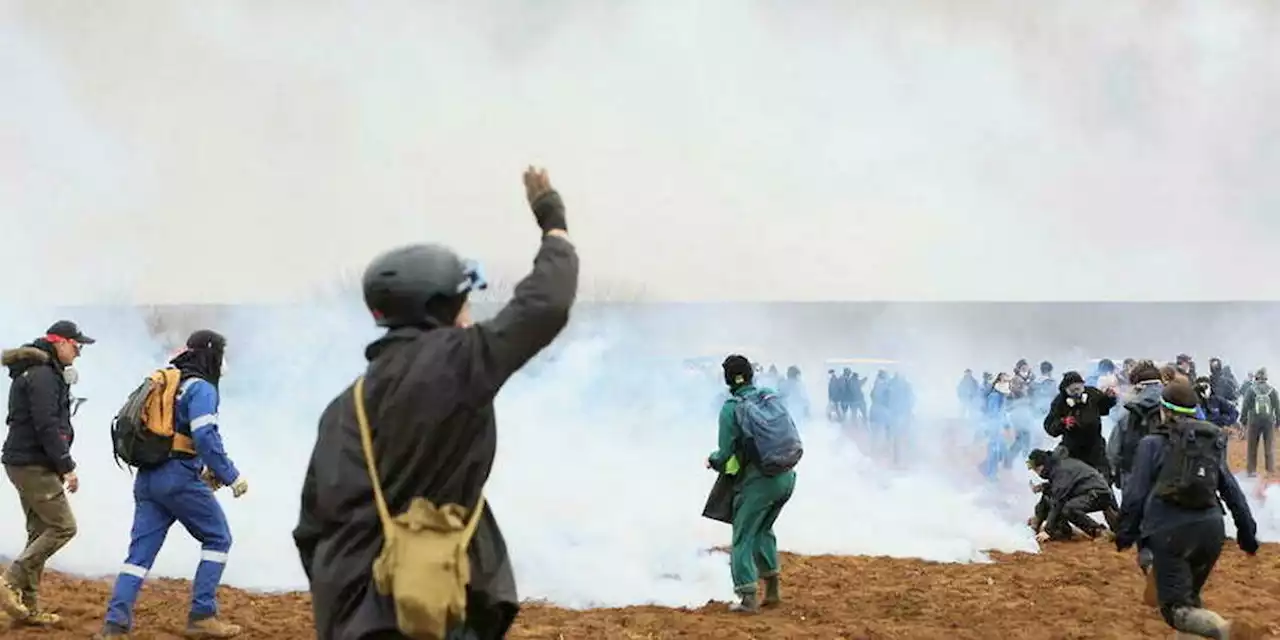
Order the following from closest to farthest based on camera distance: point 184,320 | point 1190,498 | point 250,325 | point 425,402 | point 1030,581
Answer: point 425,402, point 1190,498, point 1030,581, point 250,325, point 184,320

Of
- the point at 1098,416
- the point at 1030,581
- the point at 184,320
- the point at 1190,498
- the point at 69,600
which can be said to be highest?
the point at 184,320

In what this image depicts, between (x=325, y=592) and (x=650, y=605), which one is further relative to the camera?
(x=650, y=605)

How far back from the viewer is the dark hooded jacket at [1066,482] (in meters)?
9.67

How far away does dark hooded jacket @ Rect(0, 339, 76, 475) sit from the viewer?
6.18 m

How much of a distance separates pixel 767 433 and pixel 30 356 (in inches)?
172

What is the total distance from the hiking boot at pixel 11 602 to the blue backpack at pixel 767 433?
4.36m

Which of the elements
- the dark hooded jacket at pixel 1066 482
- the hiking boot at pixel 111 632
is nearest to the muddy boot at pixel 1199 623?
the dark hooded jacket at pixel 1066 482

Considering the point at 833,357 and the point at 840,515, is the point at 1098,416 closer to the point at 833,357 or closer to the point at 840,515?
the point at 840,515

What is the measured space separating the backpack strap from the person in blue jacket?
11.5 feet

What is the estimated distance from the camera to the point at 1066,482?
988 centimetres

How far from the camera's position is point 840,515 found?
1235cm

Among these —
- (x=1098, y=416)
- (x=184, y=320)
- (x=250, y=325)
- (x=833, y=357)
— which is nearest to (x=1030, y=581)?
(x=1098, y=416)

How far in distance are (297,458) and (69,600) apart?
4913 millimetres

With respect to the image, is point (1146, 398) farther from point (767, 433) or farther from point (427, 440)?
point (427, 440)
